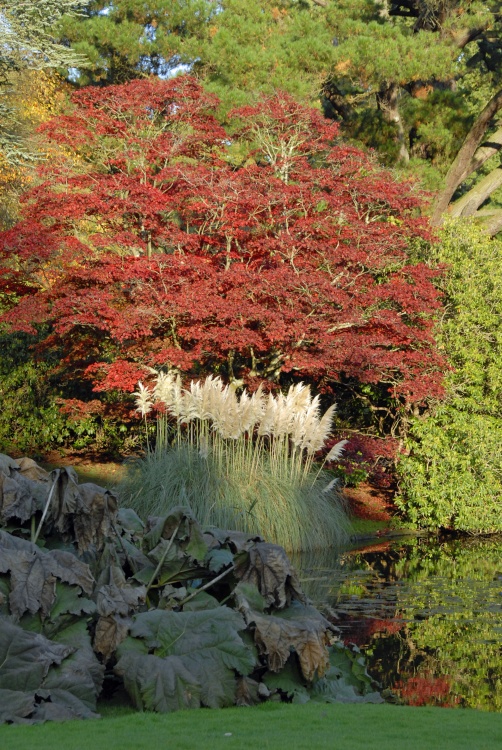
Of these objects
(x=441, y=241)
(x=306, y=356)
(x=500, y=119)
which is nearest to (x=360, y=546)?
(x=306, y=356)

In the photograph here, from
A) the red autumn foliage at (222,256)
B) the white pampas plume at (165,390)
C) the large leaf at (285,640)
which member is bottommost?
the large leaf at (285,640)

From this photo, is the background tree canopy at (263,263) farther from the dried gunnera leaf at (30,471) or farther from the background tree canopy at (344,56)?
the dried gunnera leaf at (30,471)

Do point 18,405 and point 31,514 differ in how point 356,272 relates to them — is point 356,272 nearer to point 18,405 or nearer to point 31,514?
point 18,405

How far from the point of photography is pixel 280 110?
14508 mm

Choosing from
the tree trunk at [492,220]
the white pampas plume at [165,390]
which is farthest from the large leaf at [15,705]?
the tree trunk at [492,220]

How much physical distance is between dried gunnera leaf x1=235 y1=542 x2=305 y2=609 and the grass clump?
185 inches

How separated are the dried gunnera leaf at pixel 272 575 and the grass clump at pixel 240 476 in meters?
4.70

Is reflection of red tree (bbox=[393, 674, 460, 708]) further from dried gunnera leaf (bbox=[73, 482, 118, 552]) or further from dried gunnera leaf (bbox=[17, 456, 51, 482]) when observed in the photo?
dried gunnera leaf (bbox=[17, 456, 51, 482])

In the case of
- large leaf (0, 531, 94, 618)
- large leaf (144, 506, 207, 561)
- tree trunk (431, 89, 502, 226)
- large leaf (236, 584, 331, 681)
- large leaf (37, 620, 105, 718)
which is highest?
tree trunk (431, 89, 502, 226)

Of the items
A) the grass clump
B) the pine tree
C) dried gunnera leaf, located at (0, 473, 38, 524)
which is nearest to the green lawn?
dried gunnera leaf, located at (0, 473, 38, 524)

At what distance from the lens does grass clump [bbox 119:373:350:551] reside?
35.5ft

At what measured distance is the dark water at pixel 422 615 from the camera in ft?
20.5

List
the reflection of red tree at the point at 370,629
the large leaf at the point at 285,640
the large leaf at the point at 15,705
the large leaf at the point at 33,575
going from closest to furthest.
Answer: the large leaf at the point at 15,705 < the large leaf at the point at 33,575 < the large leaf at the point at 285,640 < the reflection of red tree at the point at 370,629

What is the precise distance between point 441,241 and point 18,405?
7.86 m
